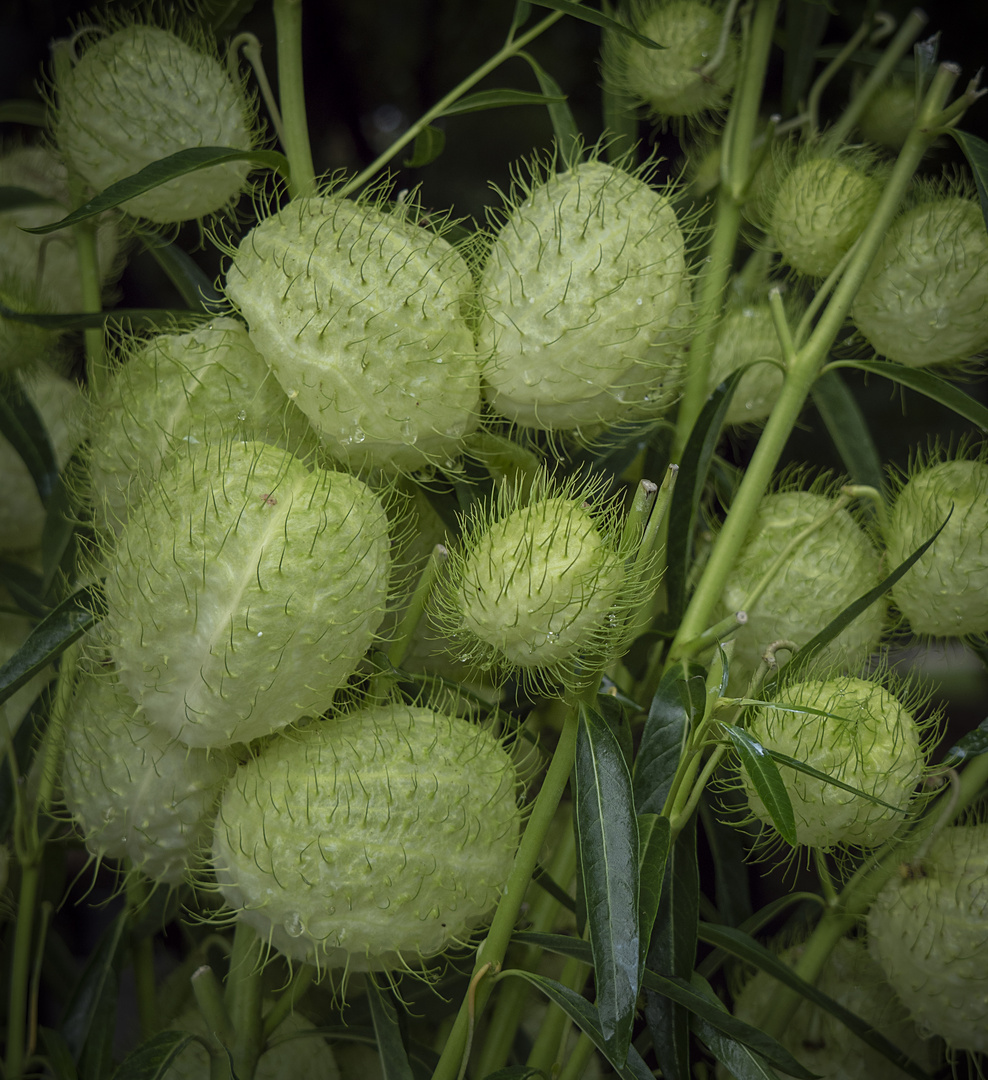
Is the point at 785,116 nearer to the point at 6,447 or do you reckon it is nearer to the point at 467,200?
the point at 467,200

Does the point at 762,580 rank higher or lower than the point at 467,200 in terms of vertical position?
lower

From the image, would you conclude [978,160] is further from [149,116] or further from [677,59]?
[149,116]

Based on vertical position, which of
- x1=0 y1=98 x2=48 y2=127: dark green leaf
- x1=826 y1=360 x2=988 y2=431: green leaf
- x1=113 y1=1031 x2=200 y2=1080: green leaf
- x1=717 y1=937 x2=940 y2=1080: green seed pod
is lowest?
x1=717 y1=937 x2=940 y2=1080: green seed pod

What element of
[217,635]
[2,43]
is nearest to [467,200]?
[2,43]

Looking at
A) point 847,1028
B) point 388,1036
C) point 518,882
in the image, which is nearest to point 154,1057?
point 388,1036

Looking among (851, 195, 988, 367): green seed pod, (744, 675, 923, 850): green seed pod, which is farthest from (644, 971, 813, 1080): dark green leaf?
(851, 195, 988, 367): green seed pod

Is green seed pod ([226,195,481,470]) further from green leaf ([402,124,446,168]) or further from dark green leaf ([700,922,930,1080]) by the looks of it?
dark green leaf ([700,922,930,1080])
